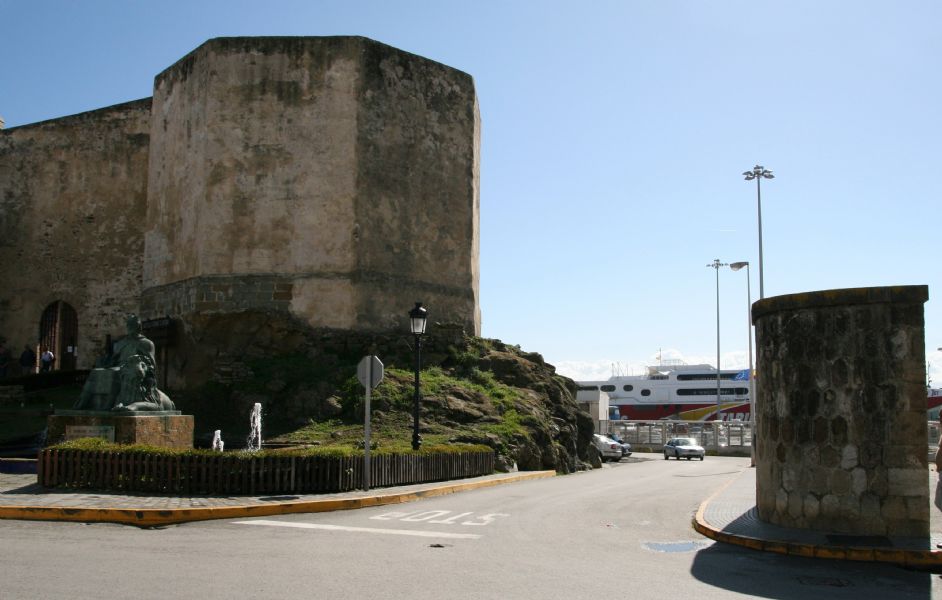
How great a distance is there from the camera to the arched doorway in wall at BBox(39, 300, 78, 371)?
32.3m

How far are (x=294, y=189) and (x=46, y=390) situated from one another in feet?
36.3

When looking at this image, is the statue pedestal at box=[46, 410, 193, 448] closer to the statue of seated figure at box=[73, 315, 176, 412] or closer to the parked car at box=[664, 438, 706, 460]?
the statue of seated figure at box=[73, 315, 176, 412]

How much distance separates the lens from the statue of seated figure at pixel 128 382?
15.1m

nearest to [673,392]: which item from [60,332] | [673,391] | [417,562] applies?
[673,391]

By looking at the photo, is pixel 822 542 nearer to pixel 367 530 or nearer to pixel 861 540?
pixel 861 540

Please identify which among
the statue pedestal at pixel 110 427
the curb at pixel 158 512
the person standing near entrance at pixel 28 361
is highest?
the person standing near entrance at pixel 28 361

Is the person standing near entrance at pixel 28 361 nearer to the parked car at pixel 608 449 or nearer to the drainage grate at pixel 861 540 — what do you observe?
the parked car at pixel 608 449

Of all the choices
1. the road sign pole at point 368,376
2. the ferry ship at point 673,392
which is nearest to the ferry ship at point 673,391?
the ferry ship at point 673,392

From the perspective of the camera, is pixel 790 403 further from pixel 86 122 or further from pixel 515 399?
pixel 86 122

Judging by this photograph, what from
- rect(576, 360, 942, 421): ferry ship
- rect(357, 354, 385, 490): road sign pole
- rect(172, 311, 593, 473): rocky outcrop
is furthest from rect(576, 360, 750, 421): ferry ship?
rect(357, 354, 385, 490): road sign pole

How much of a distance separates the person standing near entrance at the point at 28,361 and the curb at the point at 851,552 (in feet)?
93.5

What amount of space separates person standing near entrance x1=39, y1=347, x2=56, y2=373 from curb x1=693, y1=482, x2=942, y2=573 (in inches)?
1111

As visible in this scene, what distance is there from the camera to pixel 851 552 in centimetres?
919

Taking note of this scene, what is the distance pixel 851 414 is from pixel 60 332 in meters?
30.5
